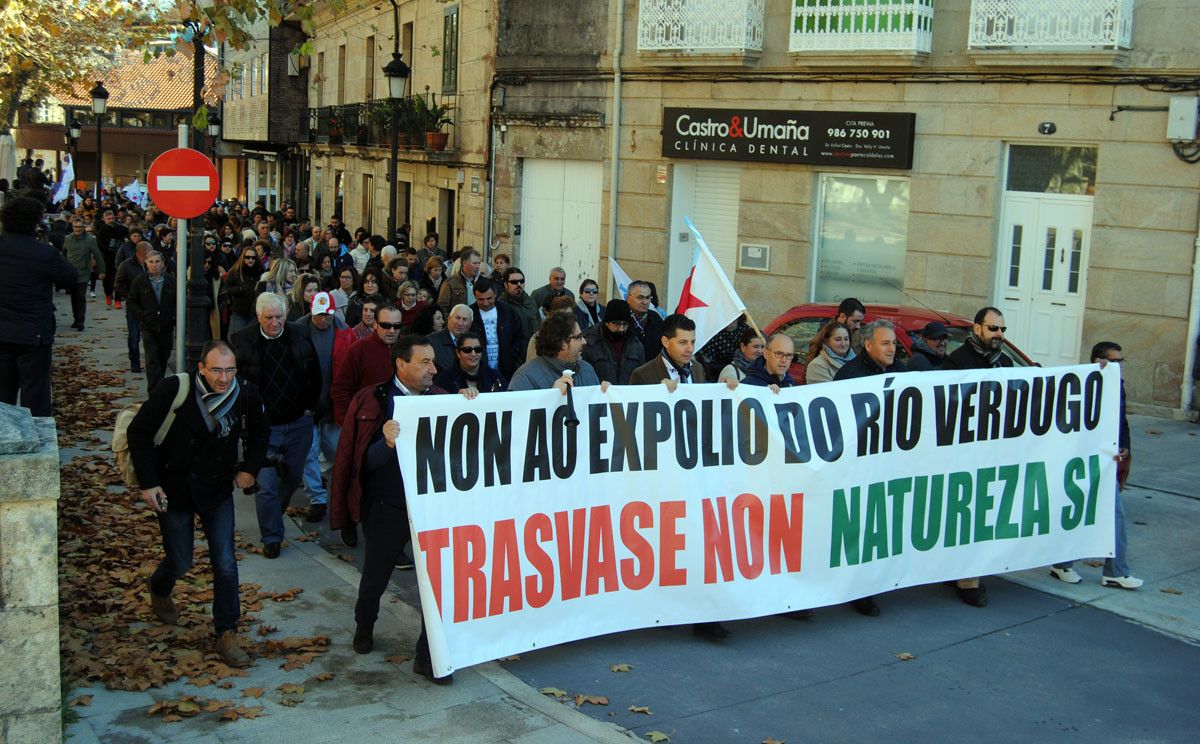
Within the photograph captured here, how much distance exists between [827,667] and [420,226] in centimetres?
2493

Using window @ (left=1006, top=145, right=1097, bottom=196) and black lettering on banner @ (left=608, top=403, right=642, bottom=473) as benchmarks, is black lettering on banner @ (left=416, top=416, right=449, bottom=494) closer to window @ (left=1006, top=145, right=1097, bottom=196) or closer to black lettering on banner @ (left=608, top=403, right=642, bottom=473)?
black lettering on banner @ (left=608, top=403, right=642, bottom=473)

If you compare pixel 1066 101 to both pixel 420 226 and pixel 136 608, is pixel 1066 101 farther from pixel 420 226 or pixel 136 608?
pixel 420 226

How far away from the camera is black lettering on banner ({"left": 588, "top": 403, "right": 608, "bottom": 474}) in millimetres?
7215

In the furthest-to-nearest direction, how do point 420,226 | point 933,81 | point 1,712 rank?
point 420,226, point 933,81, point 1,712

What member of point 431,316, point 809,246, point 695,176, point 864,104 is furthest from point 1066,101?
point 431,316

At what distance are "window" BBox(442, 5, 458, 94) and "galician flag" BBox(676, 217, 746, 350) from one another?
1854 centimetres

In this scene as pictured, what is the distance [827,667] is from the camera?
7242 millimetres

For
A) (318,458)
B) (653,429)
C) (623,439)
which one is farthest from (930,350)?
(318,458)

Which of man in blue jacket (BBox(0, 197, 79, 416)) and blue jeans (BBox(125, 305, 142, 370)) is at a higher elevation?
man in blue jacket (BBox(0, 197, 79, 416))

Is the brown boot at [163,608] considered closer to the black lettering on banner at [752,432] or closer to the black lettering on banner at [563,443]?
the black lettering on banner at [563,443]

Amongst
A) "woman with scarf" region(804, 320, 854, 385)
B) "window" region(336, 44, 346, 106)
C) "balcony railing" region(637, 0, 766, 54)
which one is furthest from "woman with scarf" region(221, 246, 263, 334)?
"window" region(336, 44, 346, 106)

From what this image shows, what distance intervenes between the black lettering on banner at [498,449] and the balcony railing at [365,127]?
21186 mm

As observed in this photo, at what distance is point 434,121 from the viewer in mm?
27562

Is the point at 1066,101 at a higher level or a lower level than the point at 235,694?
higher
